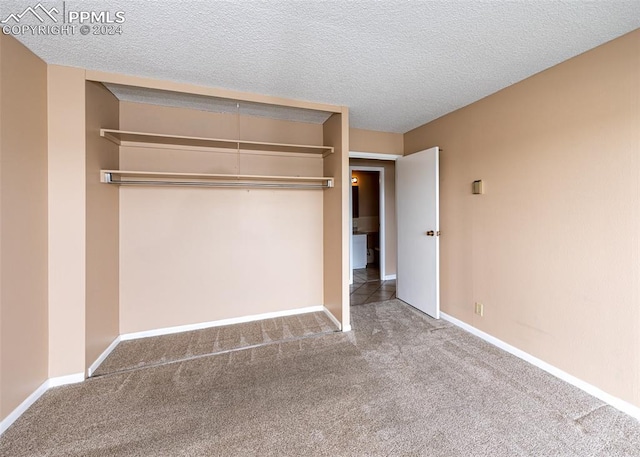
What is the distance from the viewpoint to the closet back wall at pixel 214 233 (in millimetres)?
2727

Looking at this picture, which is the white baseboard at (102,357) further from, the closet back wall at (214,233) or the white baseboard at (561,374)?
the white baseboard at (561,374)

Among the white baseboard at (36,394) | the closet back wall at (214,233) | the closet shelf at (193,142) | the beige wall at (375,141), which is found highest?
the beige wall at (375,141)

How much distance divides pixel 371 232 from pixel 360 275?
149 centimetres

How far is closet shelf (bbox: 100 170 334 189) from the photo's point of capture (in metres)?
2.44

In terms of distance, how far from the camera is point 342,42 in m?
1.78

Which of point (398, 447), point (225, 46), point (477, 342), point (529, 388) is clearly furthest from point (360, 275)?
point (225, 46)

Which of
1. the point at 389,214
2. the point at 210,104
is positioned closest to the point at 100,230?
the point at 210,104

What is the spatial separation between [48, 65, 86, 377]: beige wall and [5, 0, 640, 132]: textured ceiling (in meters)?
0.26

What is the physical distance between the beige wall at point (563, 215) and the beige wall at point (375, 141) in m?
1.05

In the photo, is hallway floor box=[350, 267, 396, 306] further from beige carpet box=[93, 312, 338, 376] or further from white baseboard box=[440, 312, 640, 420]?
white baseboard box=[440, 312, 640, 420]

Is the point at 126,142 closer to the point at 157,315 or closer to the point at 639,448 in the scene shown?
the point at 157,315

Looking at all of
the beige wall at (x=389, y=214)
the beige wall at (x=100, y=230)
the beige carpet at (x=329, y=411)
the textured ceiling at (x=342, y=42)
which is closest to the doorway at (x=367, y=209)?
the beige wall at (x=389, y=214)

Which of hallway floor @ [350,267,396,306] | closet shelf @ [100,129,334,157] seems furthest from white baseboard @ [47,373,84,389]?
hallway floor @ [350,267,396,306]

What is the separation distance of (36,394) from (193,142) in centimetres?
237
